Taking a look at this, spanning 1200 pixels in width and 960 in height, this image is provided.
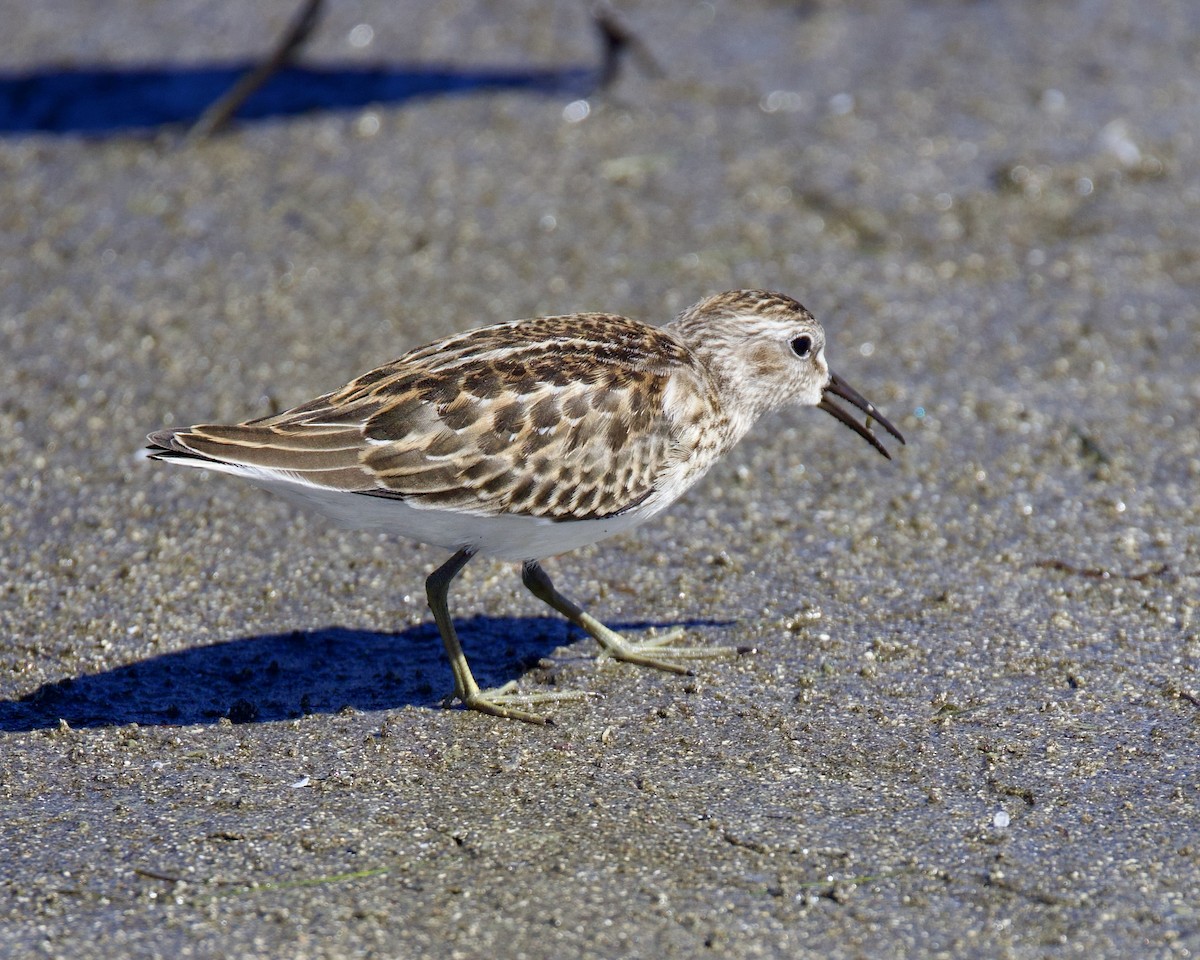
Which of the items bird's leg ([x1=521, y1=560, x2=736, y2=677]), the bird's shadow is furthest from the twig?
bird's leg ([x1=521, y1=560, x2=736, y2=677])

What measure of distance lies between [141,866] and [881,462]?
11.6 feet

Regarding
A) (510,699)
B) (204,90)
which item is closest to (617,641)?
(510,699)

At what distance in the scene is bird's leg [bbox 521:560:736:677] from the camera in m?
5.18

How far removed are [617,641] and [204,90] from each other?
5.99 meters

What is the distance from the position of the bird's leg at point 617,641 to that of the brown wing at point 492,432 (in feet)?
1.81

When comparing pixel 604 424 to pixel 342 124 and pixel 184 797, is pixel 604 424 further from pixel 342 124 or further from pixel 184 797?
pixel 342 124

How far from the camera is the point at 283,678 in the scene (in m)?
5.11

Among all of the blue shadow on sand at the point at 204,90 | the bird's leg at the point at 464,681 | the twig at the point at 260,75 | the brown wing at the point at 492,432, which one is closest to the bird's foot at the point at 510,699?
the bird's leg at the point at 464,681

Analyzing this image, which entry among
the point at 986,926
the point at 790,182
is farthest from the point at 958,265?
the point at 986,926

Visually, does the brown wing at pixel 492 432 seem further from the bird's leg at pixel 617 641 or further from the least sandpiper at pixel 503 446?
the bird's leg at pixel 617 641

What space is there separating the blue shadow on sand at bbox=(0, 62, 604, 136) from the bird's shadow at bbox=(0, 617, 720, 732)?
5000 millimetres

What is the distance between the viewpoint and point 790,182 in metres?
8.56

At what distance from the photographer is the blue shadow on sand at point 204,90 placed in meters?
9.38

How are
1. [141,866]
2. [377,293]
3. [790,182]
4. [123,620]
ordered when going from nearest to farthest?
[141,866], [123,620], [377,293], [790,182]
